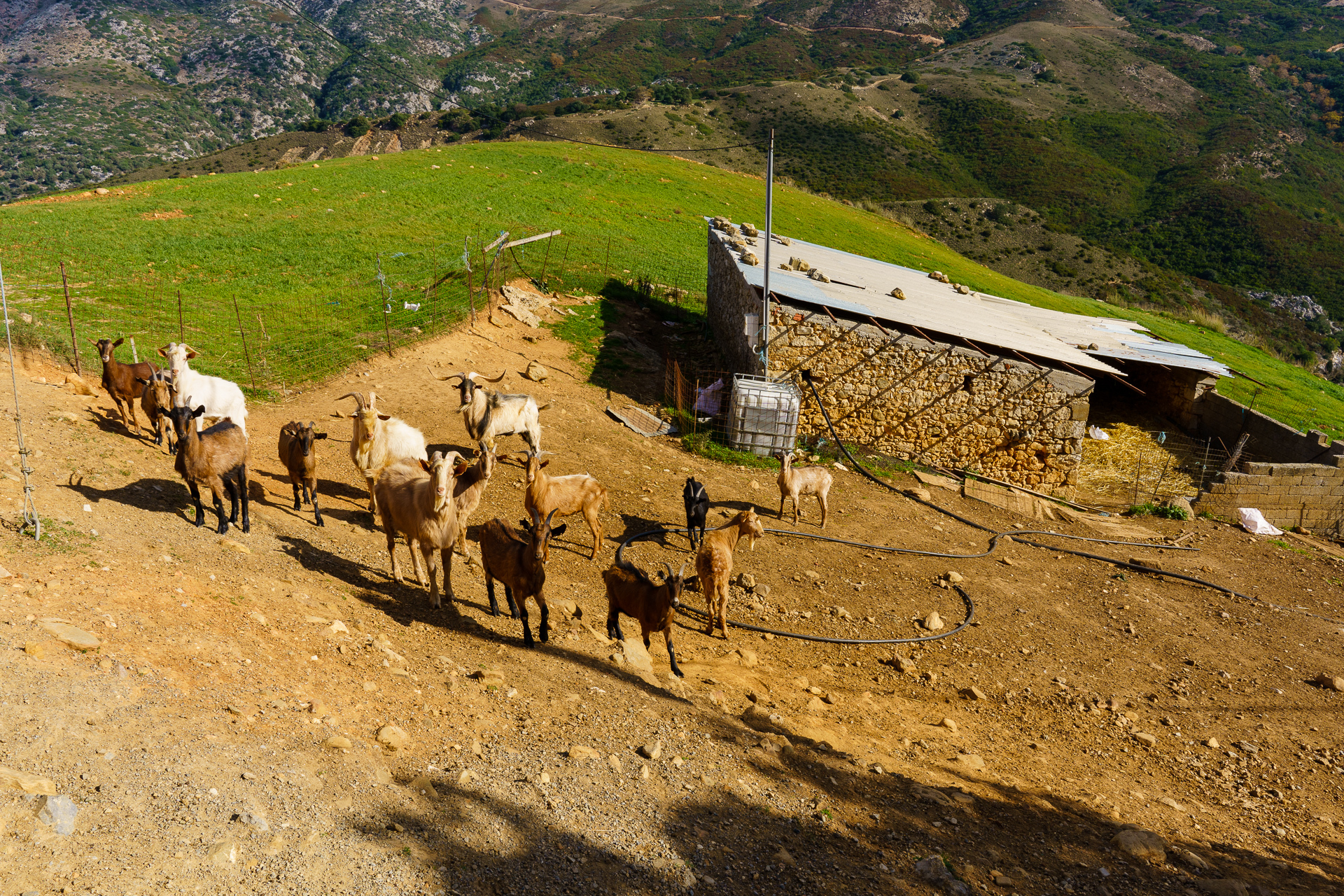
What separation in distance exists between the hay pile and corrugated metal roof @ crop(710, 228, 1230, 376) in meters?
2.20

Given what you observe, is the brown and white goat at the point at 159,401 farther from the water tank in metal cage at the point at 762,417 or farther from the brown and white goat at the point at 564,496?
the water tank in metal cage at the point at 762,417

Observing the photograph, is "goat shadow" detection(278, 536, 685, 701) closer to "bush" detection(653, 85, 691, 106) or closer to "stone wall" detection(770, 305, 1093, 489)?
"stone wall" detection(770, 305, 1093, 489)

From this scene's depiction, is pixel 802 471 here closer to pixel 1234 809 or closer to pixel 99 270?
pixel 1234 809

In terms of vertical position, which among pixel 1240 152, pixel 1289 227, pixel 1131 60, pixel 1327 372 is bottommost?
pixel 1327 372

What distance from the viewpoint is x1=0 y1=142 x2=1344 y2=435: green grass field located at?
2017 centimetres

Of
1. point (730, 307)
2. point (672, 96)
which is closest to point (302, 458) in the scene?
point (730, 307)

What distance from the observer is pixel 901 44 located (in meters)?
137

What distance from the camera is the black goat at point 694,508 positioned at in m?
12.7

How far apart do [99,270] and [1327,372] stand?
73.3m

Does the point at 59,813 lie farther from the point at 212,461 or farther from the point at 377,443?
the point at 377,443

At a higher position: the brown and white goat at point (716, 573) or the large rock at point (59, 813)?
the large rock at point (59, 813)

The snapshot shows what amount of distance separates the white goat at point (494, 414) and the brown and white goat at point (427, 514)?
468cm

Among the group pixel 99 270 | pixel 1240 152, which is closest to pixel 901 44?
pixel 1240 152

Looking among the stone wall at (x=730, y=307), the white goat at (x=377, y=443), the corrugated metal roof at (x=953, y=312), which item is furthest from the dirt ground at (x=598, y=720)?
the stone wall at (x=730, y=307)
